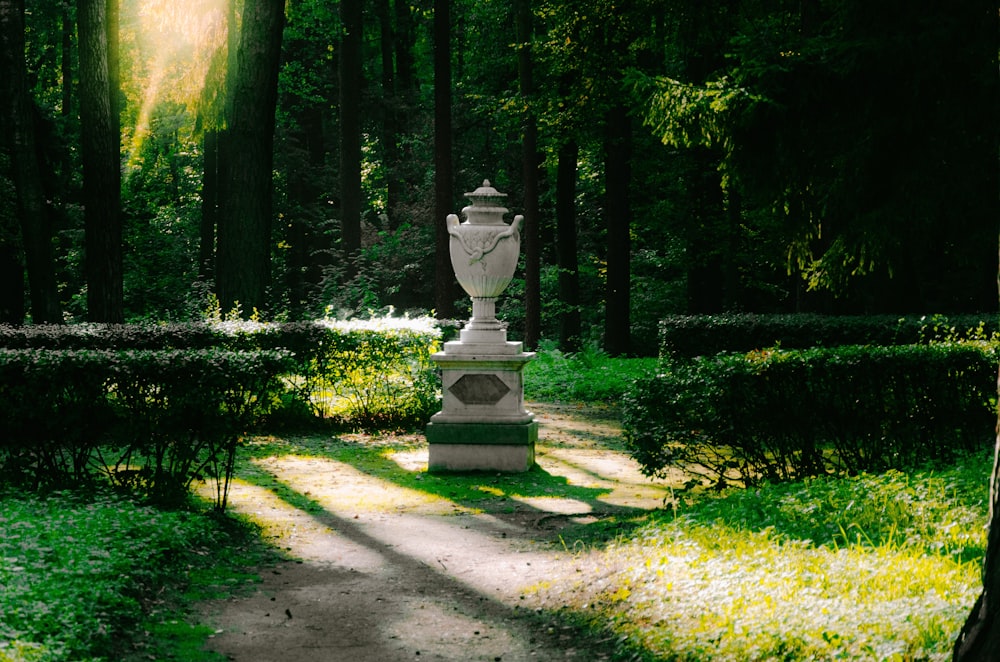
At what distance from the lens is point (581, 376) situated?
63.3 ft

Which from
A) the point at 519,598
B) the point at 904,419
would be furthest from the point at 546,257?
the point at 519,598

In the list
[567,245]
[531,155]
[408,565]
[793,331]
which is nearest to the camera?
[408,565]

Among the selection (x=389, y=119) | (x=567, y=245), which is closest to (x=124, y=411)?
(x=567, y=245)

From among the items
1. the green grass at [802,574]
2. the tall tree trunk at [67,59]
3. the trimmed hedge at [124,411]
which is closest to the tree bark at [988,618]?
the green grass at [802,574]

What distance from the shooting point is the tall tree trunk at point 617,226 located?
22.2m

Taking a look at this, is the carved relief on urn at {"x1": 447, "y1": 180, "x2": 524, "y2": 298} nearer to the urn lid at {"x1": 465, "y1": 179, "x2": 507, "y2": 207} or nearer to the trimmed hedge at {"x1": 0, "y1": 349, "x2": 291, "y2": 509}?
the urn lid at {"x1": 465, "y1": 179, "x2": 507, "y2": 207}

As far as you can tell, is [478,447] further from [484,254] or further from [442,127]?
[442,127]

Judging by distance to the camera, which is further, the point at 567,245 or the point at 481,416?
the point at 567,245

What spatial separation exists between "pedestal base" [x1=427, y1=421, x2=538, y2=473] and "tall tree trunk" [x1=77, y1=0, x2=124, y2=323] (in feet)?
22.8

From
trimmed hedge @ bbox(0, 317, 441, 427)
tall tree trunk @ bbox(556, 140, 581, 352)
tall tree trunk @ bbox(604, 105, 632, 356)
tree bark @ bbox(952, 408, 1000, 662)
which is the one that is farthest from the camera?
tall tree trunk @ bbox(556, 140, 581, 352)

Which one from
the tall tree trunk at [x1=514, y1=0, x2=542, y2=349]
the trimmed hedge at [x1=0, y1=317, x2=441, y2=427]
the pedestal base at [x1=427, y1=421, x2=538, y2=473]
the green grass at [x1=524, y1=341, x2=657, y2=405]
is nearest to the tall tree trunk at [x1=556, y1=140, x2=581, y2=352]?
the tall tree trunk at [x1=514, y1=0, x2=542, y2=349]

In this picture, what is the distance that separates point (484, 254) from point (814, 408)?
413 centimetres

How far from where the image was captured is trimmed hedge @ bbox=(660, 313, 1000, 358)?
12.8 meters

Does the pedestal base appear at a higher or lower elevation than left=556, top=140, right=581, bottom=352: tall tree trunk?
lower
